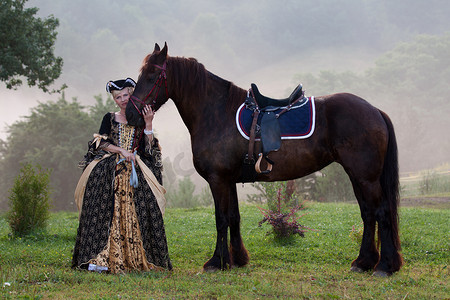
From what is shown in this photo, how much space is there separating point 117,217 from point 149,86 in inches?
70.3

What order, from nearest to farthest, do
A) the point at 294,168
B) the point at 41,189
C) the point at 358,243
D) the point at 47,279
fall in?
the point at 47,279 → the point at 294,168 → the point at 358,243 → the point at 41,189

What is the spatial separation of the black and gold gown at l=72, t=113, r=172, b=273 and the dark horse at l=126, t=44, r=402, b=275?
0.63 metres

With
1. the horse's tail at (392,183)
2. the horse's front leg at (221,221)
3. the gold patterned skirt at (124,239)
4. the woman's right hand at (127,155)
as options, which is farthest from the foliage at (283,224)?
the woman's right hand at (127,155)

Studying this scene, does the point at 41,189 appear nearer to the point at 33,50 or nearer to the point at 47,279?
the point at 47,279

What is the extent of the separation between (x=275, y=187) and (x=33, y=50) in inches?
479

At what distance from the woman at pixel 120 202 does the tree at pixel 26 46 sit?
1224 centimetres

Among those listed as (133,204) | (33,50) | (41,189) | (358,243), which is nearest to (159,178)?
(133,204)

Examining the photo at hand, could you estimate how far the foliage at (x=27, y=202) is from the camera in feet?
29.2

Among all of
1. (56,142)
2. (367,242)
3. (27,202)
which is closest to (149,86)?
(367,242)

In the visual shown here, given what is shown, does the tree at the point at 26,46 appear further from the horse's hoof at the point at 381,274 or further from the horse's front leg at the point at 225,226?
the horse's hoof at the point at 381,274

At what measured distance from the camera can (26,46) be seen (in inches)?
631

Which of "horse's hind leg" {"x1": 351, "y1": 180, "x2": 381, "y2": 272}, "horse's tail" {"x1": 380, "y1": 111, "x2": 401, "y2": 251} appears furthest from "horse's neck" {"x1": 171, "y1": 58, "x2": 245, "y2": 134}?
"horse's tail" {"x1": 380, "y1": 111, "x2": 401, "y2": 251}

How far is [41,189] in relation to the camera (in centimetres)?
906

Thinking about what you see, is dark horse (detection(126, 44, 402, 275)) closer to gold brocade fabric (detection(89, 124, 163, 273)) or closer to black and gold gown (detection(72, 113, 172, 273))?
black and gold gown (detection(72, 113, 172, 273))
